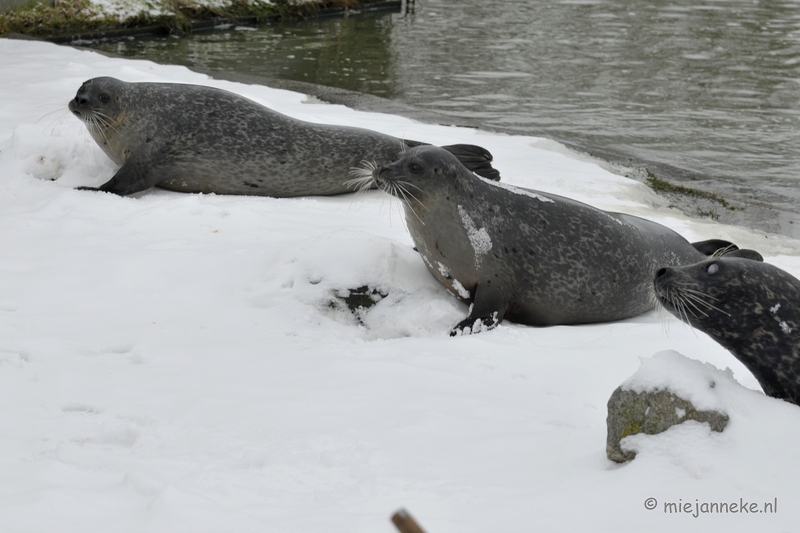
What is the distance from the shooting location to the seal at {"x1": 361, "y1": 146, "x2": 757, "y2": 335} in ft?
14.5

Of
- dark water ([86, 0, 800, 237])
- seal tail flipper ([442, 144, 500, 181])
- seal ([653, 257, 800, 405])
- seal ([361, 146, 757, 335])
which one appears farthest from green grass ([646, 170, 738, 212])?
seal ([653, 257, 800, 405])

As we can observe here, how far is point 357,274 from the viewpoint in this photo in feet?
14.1

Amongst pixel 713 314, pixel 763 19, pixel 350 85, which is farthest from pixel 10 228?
pixel 763 19

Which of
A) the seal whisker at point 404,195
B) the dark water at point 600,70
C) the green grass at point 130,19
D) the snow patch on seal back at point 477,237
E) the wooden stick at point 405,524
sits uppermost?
the wooden stick at point 405,524

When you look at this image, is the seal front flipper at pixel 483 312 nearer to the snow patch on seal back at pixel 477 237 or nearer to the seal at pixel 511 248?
the seal at pixel 511 248

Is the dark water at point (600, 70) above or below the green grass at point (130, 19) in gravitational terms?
below

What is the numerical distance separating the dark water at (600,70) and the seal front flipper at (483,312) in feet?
10.6

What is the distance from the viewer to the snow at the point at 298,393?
88.0 inches

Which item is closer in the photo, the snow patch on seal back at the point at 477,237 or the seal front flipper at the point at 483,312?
the seal front flipper at the point at 483,312

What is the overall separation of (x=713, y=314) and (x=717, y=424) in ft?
2.36

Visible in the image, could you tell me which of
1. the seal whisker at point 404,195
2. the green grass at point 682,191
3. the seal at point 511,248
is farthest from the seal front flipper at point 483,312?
the green grass at point 682,191

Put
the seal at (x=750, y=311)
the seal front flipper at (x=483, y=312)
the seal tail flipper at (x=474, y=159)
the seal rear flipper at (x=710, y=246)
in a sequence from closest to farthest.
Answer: the seal at (x=750, y=311)
the seal front flipper at (x=483, y=312)
the seal rear flipper at (x=710, y=246)
the seal tail flipper at (x=474, y=159)

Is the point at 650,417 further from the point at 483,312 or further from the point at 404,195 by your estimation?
the point at 404,195

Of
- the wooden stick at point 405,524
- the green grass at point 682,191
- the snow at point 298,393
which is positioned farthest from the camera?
the green grass at point 682,191
